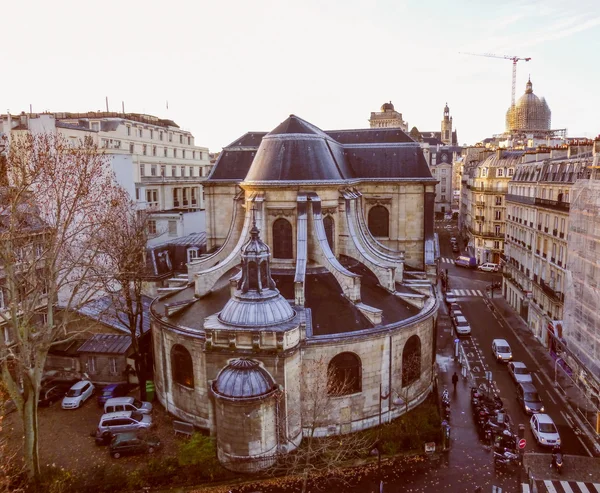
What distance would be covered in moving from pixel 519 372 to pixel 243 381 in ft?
69.0

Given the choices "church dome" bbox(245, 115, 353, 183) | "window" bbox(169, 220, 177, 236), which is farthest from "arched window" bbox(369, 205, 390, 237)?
"window" bbox(169, 220, 177, 236)

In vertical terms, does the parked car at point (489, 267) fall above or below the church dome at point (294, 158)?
below

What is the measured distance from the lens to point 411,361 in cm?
3075

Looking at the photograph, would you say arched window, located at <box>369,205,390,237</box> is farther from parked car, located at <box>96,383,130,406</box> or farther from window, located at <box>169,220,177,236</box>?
parked car, located at <box>96,383,130,406</box>

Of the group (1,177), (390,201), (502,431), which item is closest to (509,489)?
(502,431)

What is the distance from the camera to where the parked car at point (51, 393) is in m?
32.8

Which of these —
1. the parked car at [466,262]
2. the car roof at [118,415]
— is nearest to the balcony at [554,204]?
the parked car at [466,262]

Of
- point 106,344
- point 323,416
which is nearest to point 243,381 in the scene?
point 323,416

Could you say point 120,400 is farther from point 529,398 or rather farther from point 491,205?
point 491,205

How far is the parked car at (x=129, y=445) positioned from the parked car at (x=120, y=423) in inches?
52.3

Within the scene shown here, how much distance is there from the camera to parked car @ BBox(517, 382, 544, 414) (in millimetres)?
31328

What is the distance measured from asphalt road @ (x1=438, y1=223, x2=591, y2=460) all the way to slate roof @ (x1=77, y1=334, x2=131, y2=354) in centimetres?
2439

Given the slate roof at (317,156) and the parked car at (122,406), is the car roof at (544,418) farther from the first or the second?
the parked car at (122,406)

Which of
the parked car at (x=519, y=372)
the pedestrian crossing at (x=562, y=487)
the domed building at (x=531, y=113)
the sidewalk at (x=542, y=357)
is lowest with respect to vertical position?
the pedestrian crossing at (x=562, y=487)
